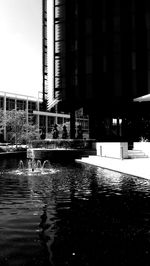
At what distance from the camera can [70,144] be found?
34.5 m

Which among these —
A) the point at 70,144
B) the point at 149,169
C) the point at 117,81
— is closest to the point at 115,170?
the point at 149,169

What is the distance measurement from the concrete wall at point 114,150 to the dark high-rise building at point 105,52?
11.1m

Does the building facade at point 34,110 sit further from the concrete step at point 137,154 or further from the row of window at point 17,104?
the concrete step at point 137,154

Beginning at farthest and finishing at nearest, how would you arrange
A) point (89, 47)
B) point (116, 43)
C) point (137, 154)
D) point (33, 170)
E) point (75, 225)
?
point (89, 47) → point (116, 43) → point (137, 154) → point (33, 170) → point (75, 225)

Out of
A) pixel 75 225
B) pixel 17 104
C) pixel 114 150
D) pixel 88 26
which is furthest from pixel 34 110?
pixel 75 225

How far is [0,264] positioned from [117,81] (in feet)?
108

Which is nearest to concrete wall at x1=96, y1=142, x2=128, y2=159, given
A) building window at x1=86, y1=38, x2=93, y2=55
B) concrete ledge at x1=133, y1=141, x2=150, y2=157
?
concrete ledge at x1=133, y1=141, x2=150, y2=157

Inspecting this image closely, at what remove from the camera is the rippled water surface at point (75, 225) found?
5.00 meters

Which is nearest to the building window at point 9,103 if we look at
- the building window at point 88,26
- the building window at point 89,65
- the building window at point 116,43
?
the building window at point 88,26

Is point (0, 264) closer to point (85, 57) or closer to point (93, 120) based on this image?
point (85, 57)

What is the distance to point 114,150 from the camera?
24312mm

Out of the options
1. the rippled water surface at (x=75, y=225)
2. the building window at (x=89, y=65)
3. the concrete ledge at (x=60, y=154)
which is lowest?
the rippled water surface at (x=75, y=225)

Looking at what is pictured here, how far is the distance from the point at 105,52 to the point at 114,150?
16.5 meters

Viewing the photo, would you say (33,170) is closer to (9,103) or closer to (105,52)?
(105,52)
